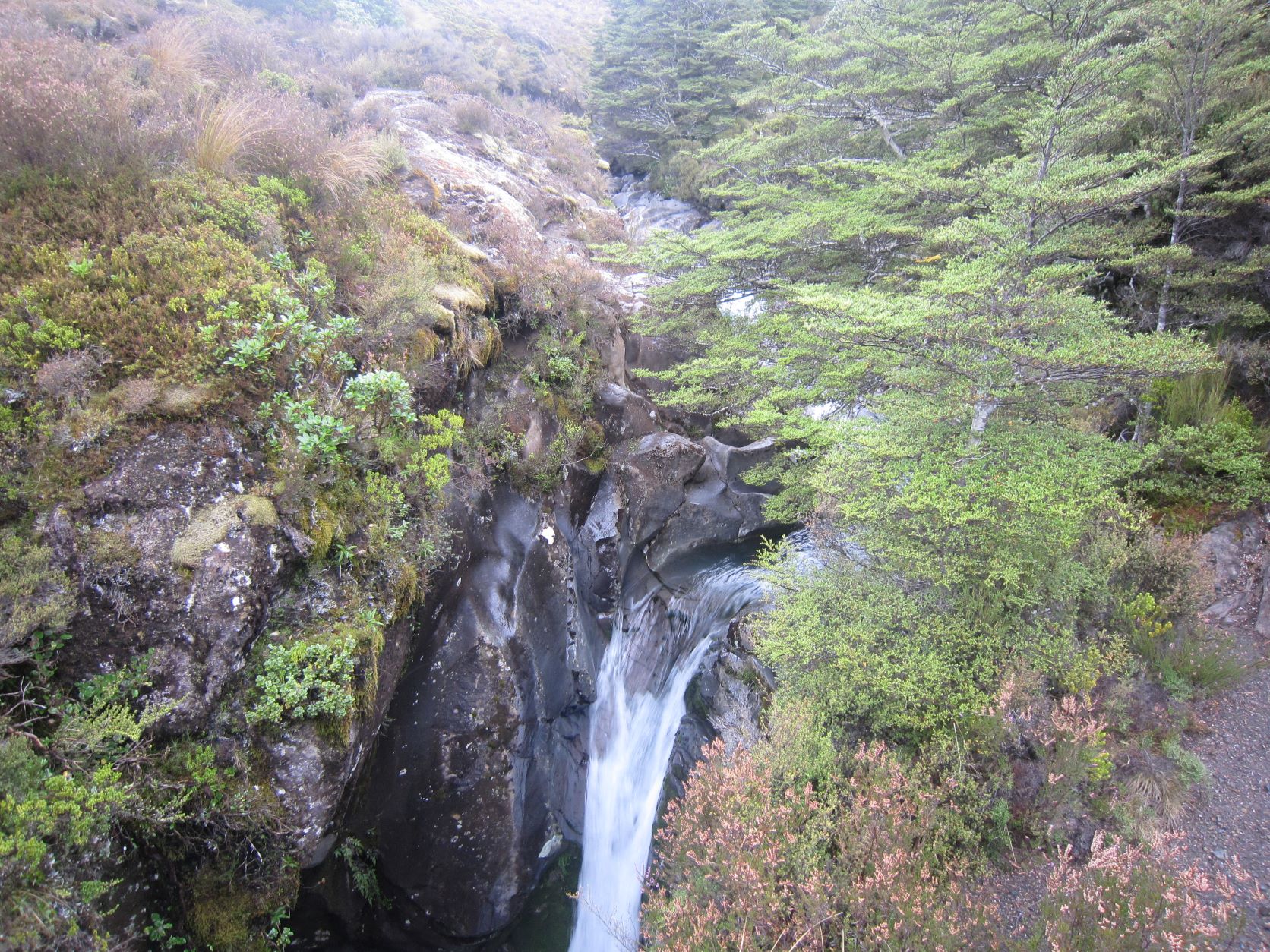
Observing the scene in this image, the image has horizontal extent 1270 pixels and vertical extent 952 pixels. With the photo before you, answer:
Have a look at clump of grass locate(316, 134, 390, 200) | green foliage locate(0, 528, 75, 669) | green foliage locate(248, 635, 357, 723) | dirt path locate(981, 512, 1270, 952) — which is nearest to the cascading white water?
green foliage locate(248, 635, 357, 723)

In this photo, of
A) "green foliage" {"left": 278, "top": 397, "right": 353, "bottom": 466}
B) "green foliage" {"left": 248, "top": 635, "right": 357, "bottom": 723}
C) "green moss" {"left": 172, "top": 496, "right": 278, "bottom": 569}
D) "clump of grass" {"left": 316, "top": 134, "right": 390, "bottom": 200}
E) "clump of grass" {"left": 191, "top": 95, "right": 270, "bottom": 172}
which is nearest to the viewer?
"green moss" {"left": 172, "top": 496, "right": 278, "bottom": 569}

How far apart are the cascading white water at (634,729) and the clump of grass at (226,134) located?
8248mm

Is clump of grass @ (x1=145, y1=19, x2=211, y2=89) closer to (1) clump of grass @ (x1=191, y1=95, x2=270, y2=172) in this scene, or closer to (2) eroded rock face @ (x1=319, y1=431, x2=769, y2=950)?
(1) clump of grass @ (x1=191, y1=95, x2=270, y2=172)

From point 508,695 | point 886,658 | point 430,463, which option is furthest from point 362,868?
point 886,658

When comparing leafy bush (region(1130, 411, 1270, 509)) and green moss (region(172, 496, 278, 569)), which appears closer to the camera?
green moss (region(172, 496, 278, 569))

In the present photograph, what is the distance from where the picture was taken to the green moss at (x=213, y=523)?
4230mm

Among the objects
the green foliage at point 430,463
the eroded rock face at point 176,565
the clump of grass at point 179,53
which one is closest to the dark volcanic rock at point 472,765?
the green foliage at point 430,463

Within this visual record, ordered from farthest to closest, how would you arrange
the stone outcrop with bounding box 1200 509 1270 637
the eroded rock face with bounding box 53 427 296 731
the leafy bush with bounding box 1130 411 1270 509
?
the leafy bush with bounding box 1130 411 1270 509 < the stone outcrop with bounding box 1200 509 1270 637 < the eroded rock face with bounding box 53 427 296 731

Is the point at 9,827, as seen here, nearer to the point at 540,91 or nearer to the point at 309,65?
the point at 309,65

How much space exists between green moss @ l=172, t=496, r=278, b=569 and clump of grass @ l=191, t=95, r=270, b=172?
4.18m

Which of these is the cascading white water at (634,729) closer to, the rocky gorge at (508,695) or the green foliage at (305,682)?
the rocky gorge at (508,695)

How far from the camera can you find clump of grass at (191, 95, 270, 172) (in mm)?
6281

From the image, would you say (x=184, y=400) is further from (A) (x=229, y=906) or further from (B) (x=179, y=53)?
(B) (x=179, y=53)

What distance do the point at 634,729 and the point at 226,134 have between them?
9.33m
